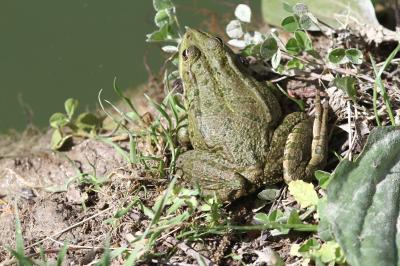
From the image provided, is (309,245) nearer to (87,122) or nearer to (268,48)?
(268,48)

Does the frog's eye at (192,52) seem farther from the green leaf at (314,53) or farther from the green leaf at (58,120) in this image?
the green leaf at (58,120)

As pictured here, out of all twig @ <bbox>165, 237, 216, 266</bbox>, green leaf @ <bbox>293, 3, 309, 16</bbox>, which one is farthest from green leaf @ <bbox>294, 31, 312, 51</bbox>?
twig @ <bbox>165, 237, 216, 266</bbox>

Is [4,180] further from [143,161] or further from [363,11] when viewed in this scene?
[363,11]

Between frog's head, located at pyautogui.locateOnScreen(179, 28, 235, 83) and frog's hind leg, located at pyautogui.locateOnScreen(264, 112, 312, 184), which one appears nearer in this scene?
frog's hind leg, located at pyautogui.locateOnScreen(264, 112, 312, 184)

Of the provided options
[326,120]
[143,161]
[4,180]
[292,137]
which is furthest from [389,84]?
[4,180]

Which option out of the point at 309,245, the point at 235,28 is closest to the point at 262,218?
the point at 309,245

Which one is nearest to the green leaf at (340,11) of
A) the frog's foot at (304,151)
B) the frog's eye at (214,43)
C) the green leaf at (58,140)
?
the frog's eye at (214,43)

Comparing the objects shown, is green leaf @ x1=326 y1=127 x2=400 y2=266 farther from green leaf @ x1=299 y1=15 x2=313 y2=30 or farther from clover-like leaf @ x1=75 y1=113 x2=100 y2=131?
clover-like leaf @ x1=75 y1=113 x2=100 y2=131
